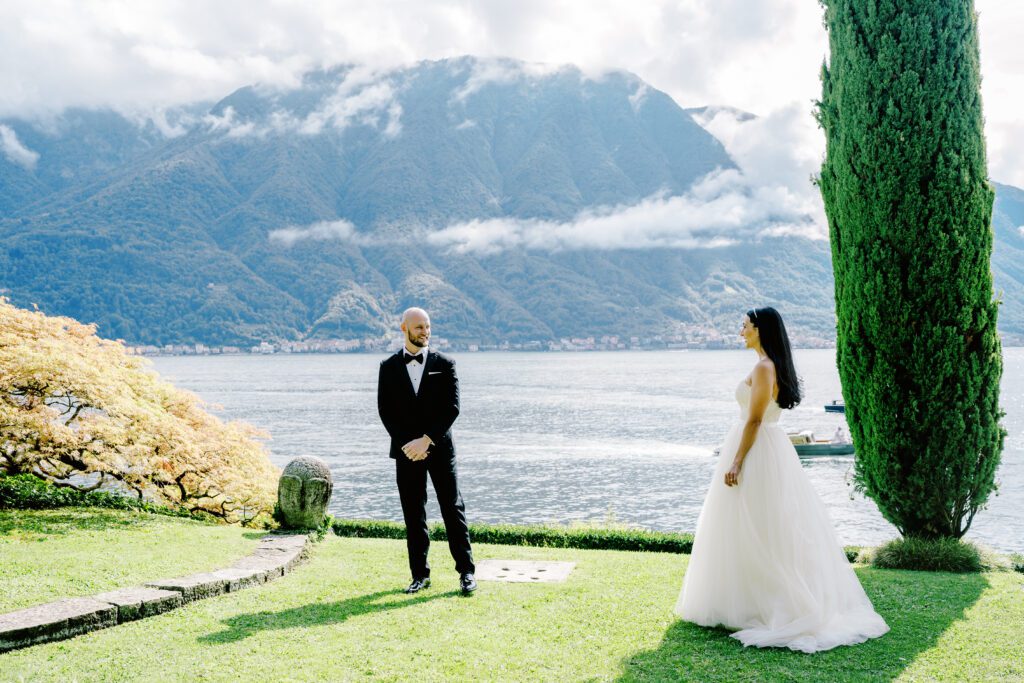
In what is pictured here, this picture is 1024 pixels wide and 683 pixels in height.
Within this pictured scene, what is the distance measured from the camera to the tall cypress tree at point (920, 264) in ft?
27.8

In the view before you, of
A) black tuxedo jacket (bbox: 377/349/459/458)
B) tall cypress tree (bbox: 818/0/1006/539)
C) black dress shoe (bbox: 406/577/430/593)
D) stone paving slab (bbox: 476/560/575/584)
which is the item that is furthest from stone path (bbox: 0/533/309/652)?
tall cypress tree (bbox: 818/0/1006/539)

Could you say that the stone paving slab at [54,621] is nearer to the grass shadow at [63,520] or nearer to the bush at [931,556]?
the grass shadow at [63,520]

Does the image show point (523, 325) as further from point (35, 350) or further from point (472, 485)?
point (35, 350)

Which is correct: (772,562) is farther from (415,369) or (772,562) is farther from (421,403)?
(415,369)

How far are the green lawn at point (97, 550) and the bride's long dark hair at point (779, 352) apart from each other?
5958 mm

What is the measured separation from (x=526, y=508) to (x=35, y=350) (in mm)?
24541

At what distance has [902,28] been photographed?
342 inches

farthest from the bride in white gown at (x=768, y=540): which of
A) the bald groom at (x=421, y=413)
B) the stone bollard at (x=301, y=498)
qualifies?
the stone bollard at (x=301, y=498)

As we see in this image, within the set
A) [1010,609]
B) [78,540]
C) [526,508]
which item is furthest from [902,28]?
[526,508]

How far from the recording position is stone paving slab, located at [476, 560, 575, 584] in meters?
7.70

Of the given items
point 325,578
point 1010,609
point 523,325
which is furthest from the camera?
point 523,325

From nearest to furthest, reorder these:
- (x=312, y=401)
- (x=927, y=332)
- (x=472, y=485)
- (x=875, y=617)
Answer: (x=875, y=617) < (x=927, y=332) < (x=472, y=485) < (x=312, y=401)

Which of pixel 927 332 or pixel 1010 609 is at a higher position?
pixel 927 332

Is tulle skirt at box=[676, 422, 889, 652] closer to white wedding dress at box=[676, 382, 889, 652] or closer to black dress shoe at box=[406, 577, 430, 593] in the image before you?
white wedding dress at box=[676, 382, 889, 652]
